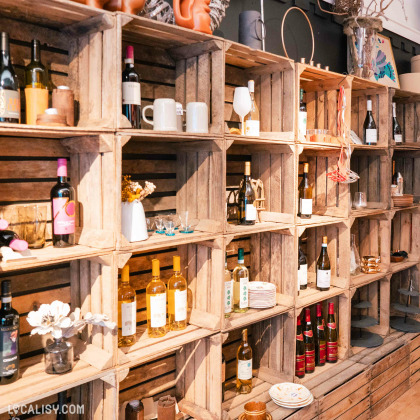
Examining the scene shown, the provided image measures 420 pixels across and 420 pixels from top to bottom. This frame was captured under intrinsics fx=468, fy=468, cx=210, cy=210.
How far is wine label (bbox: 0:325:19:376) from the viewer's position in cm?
169

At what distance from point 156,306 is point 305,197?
5.09 feet

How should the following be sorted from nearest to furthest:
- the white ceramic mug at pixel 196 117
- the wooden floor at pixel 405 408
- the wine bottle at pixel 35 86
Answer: the wine bottle at pixel 35 86 < the white ceramic mug at pixel 196 117 < the wooden floor at pixel 405 408

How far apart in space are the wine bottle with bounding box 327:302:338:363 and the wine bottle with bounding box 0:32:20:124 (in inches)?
90.1

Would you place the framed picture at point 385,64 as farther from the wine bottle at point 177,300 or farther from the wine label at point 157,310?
the wine label at point 157,310

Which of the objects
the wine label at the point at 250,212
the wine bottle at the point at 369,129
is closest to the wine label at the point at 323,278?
the wine label at the point at 250,212

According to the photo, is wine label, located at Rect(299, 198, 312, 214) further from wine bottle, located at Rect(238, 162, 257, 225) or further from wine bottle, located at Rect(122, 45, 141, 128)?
wine bottle, located at Rect(122, 45, 141, 128)

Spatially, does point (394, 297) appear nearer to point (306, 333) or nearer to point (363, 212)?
point (363, 212)

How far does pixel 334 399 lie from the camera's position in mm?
2736

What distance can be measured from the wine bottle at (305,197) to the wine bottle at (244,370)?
0.84 metres

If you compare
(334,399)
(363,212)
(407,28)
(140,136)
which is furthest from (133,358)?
(407,28)

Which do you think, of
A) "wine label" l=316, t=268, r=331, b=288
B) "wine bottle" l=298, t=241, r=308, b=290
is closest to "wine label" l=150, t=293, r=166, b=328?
"wine bottle" l=298, t=241, r=308, b=290

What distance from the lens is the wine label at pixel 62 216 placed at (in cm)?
182

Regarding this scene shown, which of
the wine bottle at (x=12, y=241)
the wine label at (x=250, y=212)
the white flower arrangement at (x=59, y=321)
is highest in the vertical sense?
the wine label at (x=250, y=212)

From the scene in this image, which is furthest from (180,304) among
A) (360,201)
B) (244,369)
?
(360,201)
